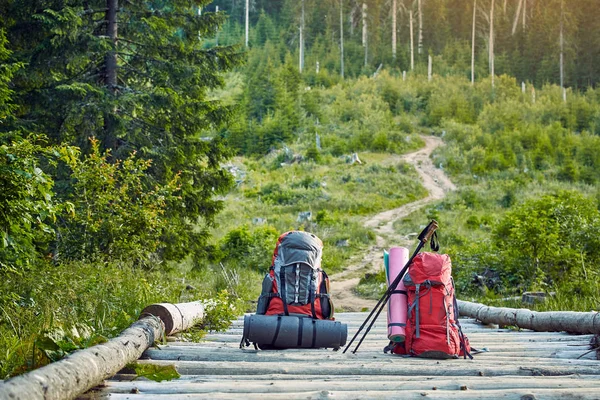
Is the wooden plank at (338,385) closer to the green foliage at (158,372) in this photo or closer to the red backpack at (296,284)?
the green foliage at (158,372)

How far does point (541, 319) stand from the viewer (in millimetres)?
6855

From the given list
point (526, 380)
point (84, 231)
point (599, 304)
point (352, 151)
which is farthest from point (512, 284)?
point (352, 151)

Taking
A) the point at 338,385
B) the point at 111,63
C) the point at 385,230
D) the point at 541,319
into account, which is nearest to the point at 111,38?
the point at 111,63

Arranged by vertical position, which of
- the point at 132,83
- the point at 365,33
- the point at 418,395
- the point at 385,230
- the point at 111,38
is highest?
the point at 365,33

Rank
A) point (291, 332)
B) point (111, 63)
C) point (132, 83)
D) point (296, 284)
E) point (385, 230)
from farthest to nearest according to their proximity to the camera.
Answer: point (385, 230) → point (132, 83) → point (111, 63) → point (296, 284) → point (291, 332)

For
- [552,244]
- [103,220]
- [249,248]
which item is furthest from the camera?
[249,248]

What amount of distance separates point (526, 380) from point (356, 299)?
36.0 ft

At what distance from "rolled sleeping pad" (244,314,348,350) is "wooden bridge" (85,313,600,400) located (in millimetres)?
124

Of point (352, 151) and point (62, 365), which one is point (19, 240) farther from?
point (352, 151)

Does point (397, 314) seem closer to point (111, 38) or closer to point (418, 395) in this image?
point (418, 395)

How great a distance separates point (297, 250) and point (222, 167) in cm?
1472

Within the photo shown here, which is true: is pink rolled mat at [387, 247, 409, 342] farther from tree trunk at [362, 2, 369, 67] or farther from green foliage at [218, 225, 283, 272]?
tree trunk at [362, 2, 369, 67]

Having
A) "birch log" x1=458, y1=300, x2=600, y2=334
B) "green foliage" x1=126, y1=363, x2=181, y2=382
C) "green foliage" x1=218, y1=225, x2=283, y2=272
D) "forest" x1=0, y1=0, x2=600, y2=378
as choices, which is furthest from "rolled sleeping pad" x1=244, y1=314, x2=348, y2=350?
"green foliage" x1=218, y1=225, x2=283, y2=272

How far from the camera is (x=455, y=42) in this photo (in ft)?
213
